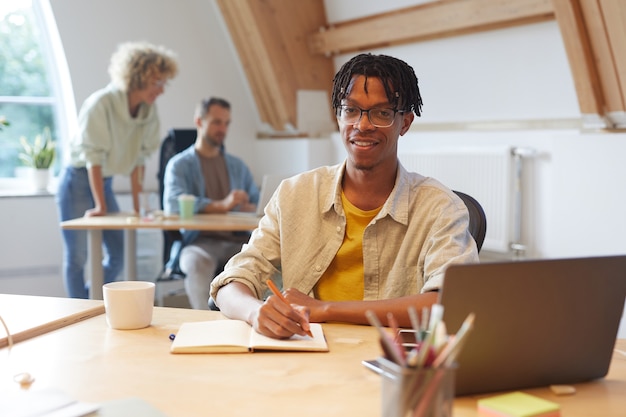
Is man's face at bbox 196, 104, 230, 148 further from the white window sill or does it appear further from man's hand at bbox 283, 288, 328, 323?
man's hand at bbox 283, 288, 328, 323

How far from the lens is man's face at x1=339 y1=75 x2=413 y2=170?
1847 mm

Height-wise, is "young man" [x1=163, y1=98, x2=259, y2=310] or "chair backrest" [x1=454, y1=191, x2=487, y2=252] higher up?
"young man" [x1=163, y1=98, x2=259, y2=310]

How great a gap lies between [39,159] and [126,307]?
4.03m

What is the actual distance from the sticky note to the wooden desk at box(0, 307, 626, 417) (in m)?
0.03

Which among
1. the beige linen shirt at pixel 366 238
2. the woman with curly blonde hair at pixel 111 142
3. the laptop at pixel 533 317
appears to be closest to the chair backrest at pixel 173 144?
the woman with curly blonde hair at pixel 111 142

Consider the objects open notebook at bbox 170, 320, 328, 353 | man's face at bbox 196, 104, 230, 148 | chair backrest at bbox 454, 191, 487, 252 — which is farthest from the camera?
man's face at bbox 196, 104, 230, 148

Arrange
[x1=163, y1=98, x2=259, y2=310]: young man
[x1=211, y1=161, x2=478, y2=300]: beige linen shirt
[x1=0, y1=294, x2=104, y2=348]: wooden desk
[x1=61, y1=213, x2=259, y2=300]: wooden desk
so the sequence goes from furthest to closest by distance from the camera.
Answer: [x1=163, y1=98, x2=259, y2=310]: young man < [x1=61, y1=213, x2=259, y2=300]: wooden desk < [x1=211, y1=161, x2=478, y2=300]: beige linen shirt < [x1=0, y1=294, x2=104, y2=348]: wooden desk

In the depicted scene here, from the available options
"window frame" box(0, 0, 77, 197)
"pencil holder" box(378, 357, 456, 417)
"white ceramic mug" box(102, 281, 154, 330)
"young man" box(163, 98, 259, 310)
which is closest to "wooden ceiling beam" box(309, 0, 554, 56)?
"young man" box(163, 98, 259, 310)

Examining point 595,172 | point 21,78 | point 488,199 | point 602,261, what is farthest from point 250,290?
point 21,78

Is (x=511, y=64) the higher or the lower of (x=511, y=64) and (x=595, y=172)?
the higher

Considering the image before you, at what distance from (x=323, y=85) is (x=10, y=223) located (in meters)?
2.57

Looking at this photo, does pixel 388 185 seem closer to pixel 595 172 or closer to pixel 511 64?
pixel 595 172

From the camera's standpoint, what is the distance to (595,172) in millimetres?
3600

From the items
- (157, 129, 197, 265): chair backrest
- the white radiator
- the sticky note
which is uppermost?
(157, 129, 197, 265): chair backrest
